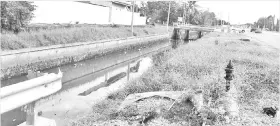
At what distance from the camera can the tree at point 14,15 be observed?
15.0 meters

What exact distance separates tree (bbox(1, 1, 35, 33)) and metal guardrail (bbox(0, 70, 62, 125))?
45.8 ft

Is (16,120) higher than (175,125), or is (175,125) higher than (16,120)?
(175,125)

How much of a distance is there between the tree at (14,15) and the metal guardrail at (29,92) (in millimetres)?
13955

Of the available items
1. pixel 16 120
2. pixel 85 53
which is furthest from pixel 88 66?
pixel 16 120

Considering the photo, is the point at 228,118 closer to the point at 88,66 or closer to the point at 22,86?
the point at 22,86

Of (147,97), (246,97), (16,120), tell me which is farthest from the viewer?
(16,120)

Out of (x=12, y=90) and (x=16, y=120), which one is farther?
(x=16, y=120)

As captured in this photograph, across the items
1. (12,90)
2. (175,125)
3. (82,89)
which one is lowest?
(82,89)

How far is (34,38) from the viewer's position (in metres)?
15.4

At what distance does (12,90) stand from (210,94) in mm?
4099

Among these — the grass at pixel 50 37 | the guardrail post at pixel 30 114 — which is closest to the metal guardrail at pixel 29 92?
the guardrail post at pixel 30 114

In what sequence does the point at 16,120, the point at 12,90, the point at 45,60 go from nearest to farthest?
the point at 12,90
the point at 16,120
the point at 45,60

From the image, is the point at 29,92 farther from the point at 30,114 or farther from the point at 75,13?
the point at 75,13

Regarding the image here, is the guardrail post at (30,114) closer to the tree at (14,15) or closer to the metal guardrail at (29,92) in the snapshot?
the metal guardrail at (29,92)
